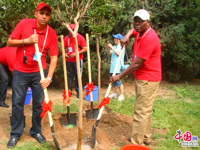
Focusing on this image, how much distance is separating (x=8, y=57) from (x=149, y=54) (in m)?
3.73

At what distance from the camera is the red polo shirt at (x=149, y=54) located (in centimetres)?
280

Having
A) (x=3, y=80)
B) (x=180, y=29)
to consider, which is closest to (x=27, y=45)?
(x=3, y=80)

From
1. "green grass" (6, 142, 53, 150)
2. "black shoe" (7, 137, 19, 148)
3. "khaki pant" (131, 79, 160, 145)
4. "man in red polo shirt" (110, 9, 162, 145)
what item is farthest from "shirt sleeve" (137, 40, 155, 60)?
"black shoe" (7, 137, 19, 148)

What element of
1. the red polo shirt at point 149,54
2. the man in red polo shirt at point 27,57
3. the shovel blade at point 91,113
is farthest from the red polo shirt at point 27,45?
the shovel blade at point 91,113

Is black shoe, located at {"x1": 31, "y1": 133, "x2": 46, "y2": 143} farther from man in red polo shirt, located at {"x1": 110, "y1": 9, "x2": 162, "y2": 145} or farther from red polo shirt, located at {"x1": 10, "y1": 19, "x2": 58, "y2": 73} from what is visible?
man in red polo shirt, located at {"x1": 110, "y1": 9, "x2": 162, "y2": 145}

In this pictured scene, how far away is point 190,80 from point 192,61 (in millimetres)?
1737

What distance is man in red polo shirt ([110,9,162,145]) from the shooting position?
111 inches

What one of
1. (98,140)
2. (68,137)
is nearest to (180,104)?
(98,140)

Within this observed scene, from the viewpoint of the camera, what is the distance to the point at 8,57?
4.82 meters

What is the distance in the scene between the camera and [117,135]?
147 inches

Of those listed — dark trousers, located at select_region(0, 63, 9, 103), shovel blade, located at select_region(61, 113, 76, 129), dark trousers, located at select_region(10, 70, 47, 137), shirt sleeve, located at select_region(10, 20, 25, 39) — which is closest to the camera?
shirt sleeve, located at select_region(10, 20, 25, 39)

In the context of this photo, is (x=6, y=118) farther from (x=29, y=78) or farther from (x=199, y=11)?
(x=199, y=11)

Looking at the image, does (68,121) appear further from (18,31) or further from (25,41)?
(18,31)

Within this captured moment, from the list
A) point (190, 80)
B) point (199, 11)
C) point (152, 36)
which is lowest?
point (190, 80)
